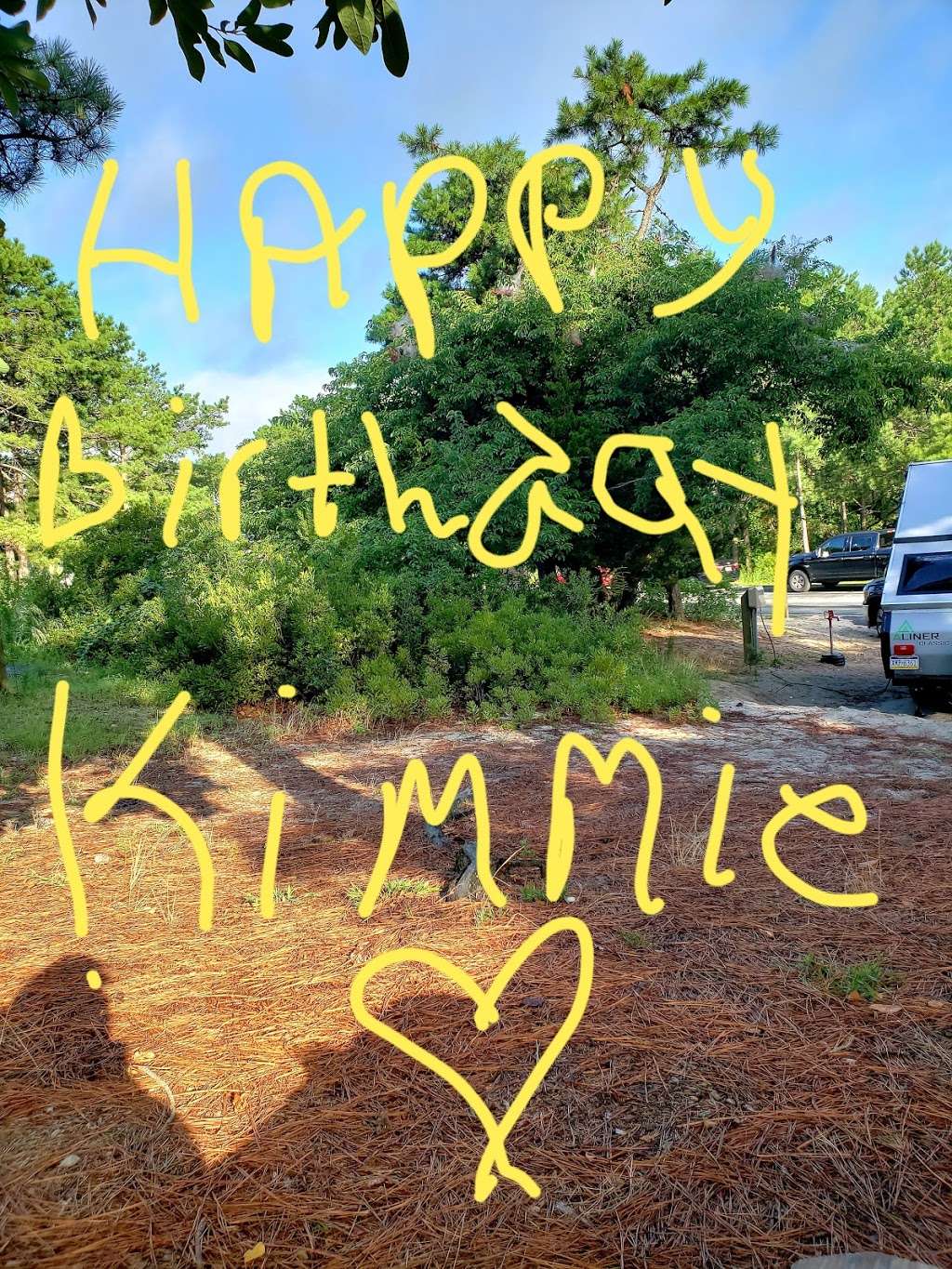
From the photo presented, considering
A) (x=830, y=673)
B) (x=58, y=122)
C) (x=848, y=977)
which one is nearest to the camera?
(x=848, y=977)

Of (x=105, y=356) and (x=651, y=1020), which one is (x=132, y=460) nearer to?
(x=105, y=356)

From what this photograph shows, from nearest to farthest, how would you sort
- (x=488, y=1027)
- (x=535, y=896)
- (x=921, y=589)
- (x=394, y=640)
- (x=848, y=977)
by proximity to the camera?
(x=488, y=1027)
(x=848, y=977)
(x=535, y=896)
(x=921, y=589)
(x=394, y=640)

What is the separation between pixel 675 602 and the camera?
57.3 feet

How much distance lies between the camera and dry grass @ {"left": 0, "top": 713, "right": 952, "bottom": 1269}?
1.81 metres

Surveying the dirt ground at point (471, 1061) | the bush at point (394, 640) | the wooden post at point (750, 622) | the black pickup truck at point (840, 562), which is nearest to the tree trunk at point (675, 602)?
the wooden post at point (750, 622)

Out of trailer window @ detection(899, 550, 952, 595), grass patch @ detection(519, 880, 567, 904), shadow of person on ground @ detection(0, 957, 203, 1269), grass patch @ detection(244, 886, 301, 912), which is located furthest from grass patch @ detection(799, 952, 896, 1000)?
trailer window @ detection(899, 550, 952, 595)

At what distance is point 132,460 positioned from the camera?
94.0 ft

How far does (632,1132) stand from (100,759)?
574 centimetres

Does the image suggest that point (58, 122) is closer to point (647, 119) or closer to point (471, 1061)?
point (471, 1061)

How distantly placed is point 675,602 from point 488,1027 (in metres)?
15.6

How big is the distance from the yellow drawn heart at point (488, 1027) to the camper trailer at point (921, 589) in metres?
6.56

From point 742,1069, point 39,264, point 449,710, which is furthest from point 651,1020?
point 39,264

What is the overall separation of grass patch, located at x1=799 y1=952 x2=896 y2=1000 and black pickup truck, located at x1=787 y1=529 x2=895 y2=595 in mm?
25006

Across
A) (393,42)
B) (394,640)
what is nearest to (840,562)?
(394,640)
